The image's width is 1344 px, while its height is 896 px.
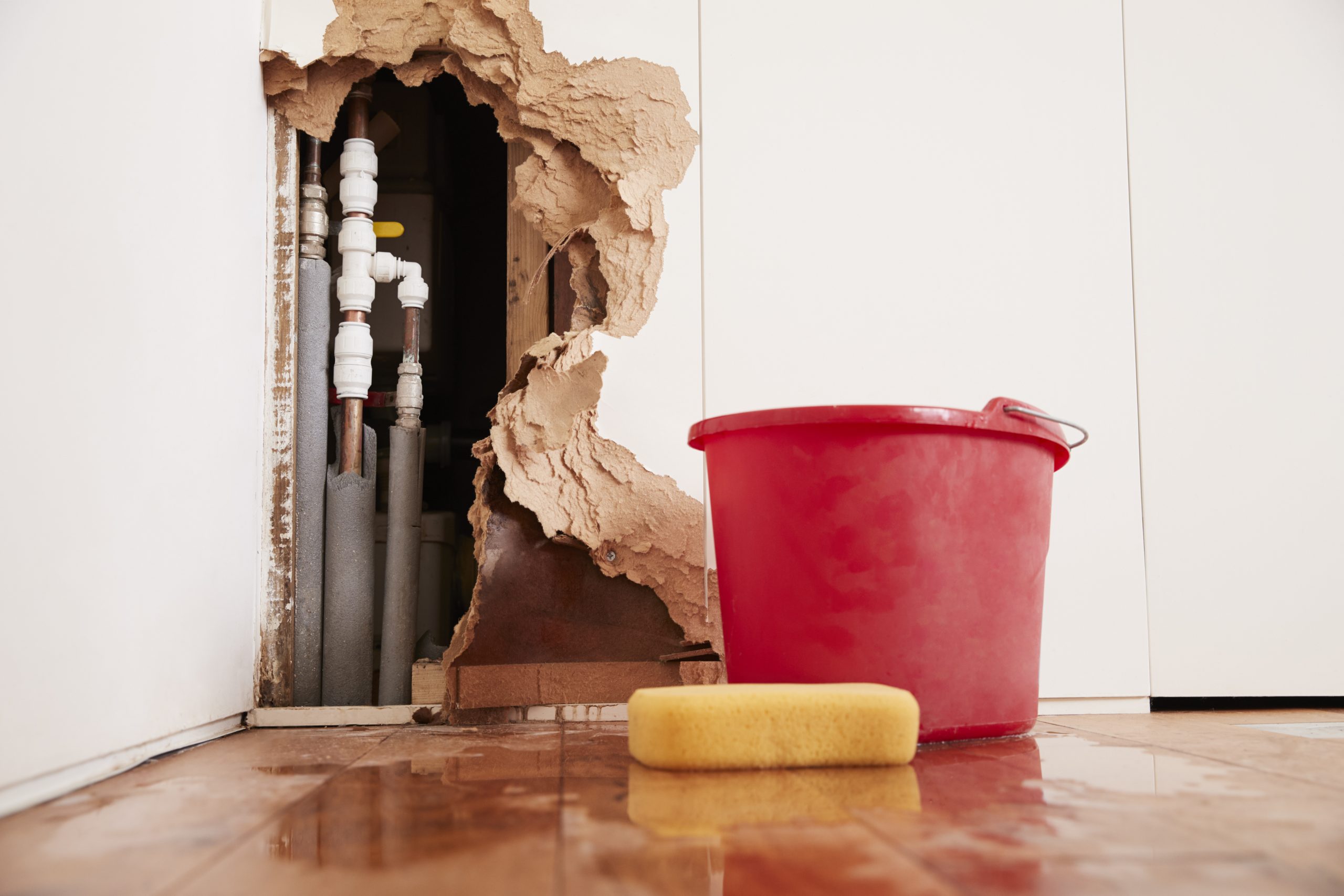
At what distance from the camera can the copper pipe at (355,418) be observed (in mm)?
1727

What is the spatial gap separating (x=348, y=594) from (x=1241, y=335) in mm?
1726

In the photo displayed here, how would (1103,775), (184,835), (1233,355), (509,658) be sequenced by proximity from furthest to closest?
(1233,355) < (509,658) < (1103,775) < (184,835)

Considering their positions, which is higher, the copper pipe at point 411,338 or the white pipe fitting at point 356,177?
the white pipe fitting at point 356,177

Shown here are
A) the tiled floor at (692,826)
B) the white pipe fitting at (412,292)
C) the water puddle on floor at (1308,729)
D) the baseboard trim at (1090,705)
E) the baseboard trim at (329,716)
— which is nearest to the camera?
the tiled floor at (692,826)

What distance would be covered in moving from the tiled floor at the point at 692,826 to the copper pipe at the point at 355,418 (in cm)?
68

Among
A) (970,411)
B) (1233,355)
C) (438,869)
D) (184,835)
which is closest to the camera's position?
(438,869)

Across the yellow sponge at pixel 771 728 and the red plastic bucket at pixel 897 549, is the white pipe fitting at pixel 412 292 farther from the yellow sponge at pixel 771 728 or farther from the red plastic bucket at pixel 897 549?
the yellow sponge at pixel 771 728

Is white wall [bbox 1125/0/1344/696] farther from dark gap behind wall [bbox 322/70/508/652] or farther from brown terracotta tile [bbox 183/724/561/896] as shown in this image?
dark gap behind wall [bbox 322/70/508/652]

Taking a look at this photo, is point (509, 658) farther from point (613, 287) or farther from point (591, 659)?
point (613, 287)

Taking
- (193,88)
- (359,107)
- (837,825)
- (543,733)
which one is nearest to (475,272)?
(359,107)

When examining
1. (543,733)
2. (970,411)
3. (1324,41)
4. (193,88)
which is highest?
(1324,41)

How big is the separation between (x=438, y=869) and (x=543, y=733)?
29.8 inches

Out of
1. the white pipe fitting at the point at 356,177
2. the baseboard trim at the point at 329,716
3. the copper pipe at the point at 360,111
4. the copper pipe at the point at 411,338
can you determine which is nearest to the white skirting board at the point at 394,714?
the baseboard trim at the point at 329,716

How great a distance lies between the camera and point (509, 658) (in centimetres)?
155
